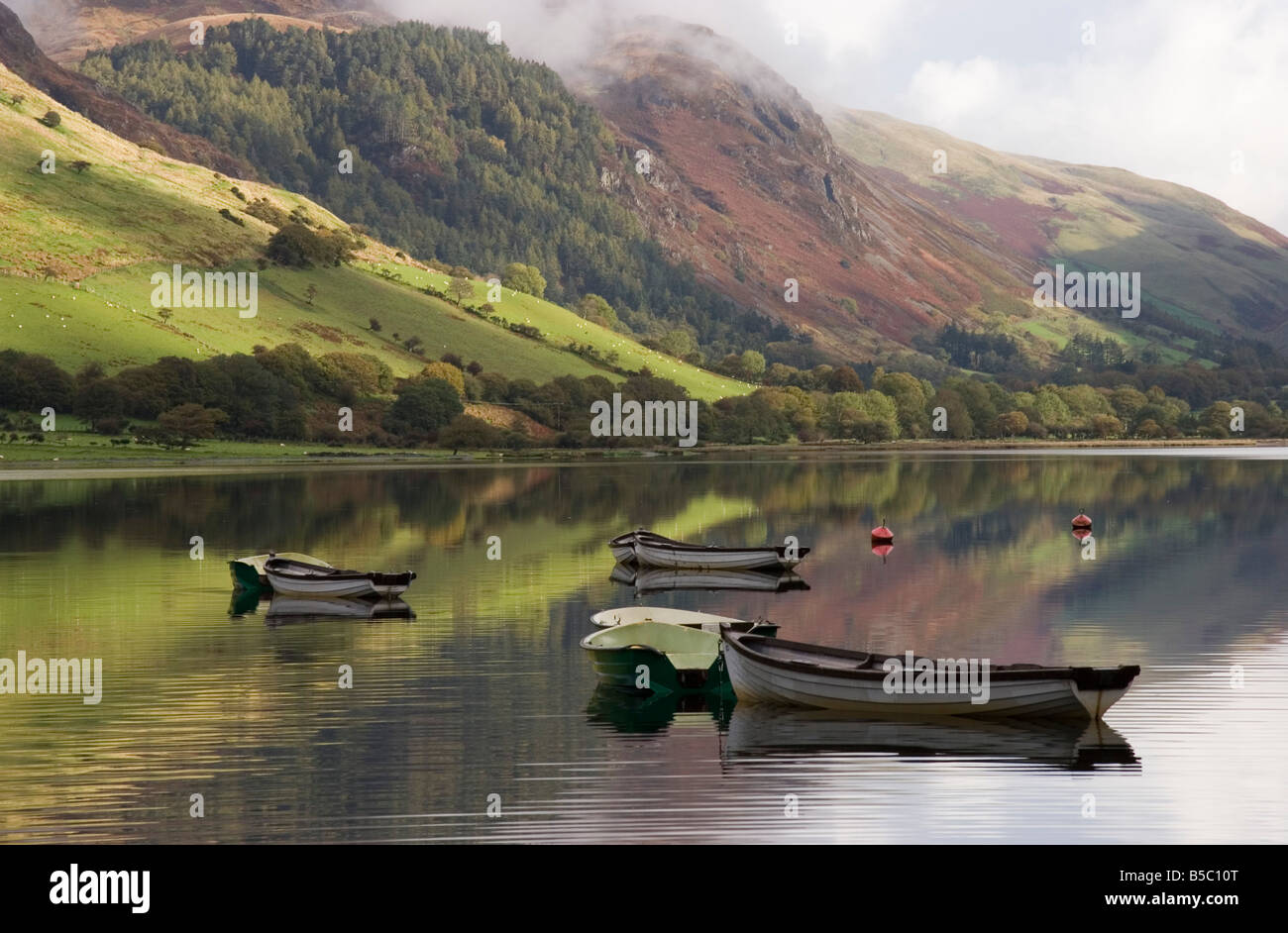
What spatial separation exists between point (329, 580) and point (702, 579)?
2307cm

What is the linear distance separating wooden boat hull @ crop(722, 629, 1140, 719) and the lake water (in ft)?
2.54

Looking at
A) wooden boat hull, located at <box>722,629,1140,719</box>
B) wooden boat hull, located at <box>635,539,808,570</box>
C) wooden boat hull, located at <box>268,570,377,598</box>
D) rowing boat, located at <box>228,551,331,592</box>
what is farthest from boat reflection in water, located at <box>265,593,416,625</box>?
wooden boat hull, located at <box>722,629,1140,719</box>

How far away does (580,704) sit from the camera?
42.7 metres

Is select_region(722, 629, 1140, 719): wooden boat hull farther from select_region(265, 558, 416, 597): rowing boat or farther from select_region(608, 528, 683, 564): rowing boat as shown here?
select_region(608, 528, 683, 564): rowing boat

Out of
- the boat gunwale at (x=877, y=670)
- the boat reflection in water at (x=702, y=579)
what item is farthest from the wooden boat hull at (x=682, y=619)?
the boat reflection in water at (x=702, y=579)

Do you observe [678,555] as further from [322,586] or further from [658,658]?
[658,658]

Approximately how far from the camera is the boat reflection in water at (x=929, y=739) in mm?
35625

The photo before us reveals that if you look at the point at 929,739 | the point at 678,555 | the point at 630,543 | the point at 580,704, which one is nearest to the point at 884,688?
the point at 929,739

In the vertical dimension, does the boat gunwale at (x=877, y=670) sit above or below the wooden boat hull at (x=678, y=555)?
below

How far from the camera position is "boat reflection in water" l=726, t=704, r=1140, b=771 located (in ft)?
117

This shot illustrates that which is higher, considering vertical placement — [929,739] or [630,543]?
[630,543]

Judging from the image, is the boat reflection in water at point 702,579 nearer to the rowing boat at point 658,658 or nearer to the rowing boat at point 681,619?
the rowing boat at point 681,619

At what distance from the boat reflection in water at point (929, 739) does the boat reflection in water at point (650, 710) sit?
4.06ft
